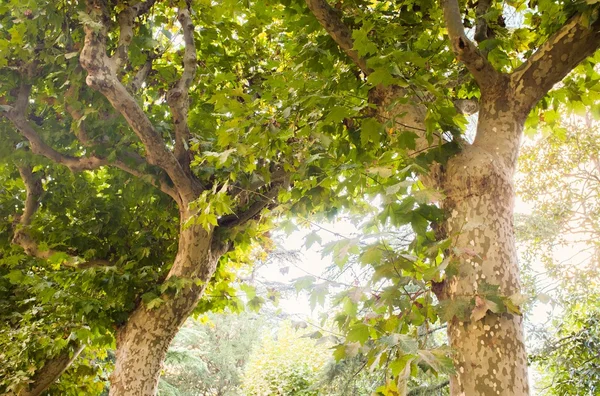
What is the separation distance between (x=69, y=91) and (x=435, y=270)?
4.05 metres

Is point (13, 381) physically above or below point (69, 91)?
below

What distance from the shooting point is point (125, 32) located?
4000 millimetres

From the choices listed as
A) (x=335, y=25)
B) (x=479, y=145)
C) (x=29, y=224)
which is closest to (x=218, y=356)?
(x=29, y=224)

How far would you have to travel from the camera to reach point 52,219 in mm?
5289

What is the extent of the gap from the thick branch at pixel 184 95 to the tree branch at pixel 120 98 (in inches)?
6.7

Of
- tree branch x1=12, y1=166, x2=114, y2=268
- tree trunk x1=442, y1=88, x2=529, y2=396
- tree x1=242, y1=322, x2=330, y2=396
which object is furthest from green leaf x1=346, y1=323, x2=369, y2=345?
tree x1=242, y1=322, x2=330, y2=396

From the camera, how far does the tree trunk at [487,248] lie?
160 cm

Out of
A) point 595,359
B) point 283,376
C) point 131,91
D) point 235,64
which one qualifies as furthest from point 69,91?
point 595,359

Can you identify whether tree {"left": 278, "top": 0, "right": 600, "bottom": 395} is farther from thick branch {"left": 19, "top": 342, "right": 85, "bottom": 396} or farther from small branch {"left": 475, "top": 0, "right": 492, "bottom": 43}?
thick branch {"left": 19, "top": 342, "right": 85, "bottom": 396}

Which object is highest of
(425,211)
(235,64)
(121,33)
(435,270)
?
(235,64)

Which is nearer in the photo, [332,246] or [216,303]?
[332,246]

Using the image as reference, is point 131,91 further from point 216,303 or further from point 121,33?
point 216,303

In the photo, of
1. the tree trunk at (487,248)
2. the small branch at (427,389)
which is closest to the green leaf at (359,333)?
the tree trunk at (487,248)

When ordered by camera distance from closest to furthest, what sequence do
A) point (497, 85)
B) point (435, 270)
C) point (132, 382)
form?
1. point (435, 270)
2. point (497, 85)
3. point (132, 382)
